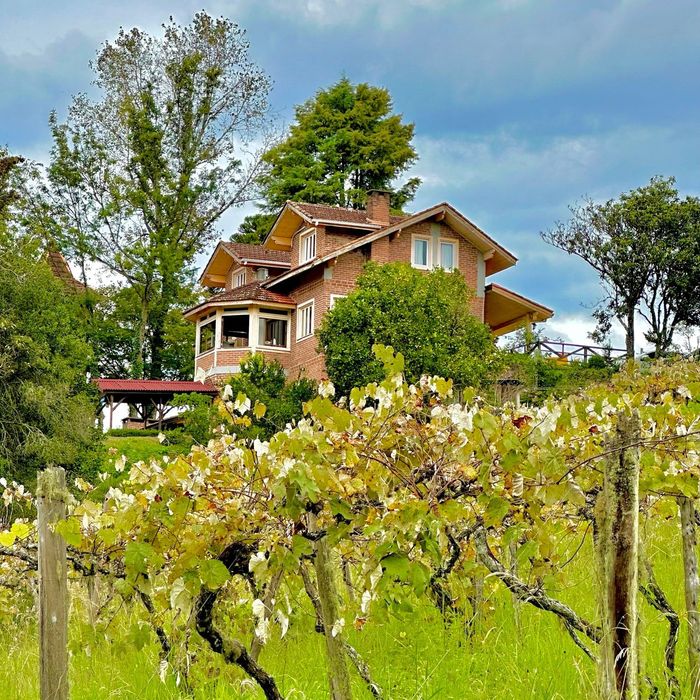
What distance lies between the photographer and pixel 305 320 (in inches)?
1463

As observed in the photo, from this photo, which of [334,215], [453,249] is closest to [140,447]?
[334,215]

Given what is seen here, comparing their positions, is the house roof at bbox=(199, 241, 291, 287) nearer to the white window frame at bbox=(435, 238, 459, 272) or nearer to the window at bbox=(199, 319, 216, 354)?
the window at bbox=(199, 319, 216, 354)

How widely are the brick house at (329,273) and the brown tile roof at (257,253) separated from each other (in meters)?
1.10

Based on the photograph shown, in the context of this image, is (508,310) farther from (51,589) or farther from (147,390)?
(51,589)

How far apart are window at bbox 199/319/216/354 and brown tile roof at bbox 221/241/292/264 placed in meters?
3.09

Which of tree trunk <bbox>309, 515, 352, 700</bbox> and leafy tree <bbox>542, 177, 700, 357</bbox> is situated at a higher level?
leafy tree <bbox>542, 177, 700, 357</bbox>

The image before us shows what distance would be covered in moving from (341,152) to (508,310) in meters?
13.9

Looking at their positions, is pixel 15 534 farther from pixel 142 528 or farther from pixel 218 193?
pixel 218 193

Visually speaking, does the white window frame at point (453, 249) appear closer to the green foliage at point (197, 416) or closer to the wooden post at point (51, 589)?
the green foliage at point (197, 416)

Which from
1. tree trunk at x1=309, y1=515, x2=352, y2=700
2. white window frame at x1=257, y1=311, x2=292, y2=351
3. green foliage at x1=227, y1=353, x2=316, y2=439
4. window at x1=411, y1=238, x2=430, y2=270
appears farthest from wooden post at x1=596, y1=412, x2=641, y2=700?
white window frame at x1=257, y1=311, x2=292, y2=351

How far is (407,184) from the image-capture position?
49.6 metres

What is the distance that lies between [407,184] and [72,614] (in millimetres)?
41282

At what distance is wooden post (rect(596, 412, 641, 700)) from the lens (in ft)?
13.0

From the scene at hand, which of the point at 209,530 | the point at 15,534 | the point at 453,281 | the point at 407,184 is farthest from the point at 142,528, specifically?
the point at 407,184
